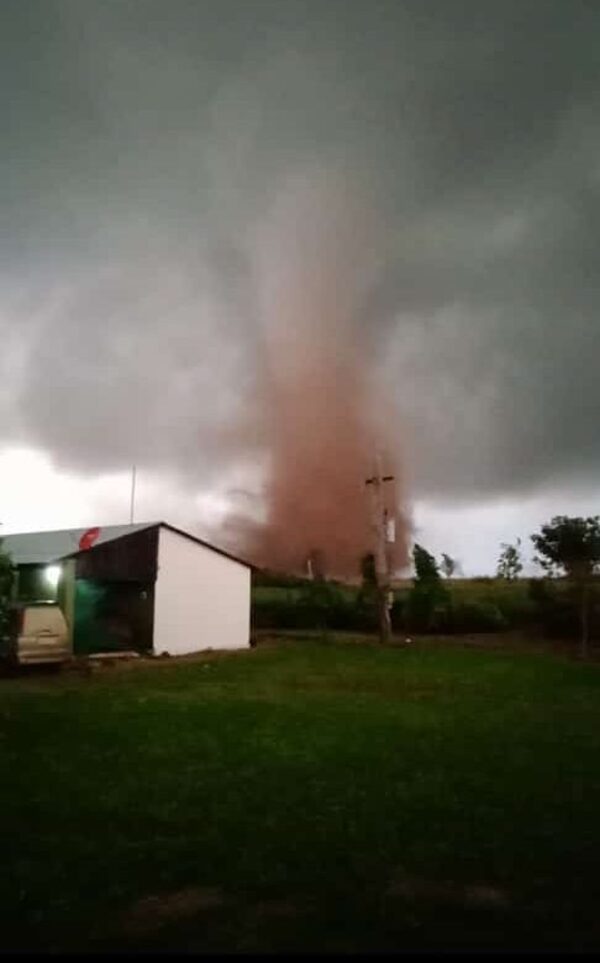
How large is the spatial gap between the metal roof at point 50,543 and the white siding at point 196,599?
1731mm

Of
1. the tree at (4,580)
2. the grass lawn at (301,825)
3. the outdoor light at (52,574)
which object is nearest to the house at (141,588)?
the outdoor light at (52,574)

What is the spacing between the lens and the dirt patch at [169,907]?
5.18 metres

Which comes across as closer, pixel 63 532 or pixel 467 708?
pixel 467 708

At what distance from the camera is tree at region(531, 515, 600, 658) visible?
27.6 metres

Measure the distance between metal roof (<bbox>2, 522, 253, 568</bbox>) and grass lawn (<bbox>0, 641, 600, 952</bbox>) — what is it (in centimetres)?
1457

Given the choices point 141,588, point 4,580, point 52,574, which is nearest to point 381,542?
point 141,588

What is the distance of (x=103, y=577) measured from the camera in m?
29.6

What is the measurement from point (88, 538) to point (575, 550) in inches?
745

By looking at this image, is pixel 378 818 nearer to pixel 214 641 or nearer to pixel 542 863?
pixel 542 863

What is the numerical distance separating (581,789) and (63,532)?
29.6 metres

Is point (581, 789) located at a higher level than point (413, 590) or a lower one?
lower

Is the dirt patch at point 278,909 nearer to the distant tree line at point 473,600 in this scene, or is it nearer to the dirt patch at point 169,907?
the dirt patch at point 169,907

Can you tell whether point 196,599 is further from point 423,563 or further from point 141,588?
point 423,563

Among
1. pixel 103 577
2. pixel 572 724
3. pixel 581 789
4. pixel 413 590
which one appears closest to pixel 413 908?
pixel 581 789
